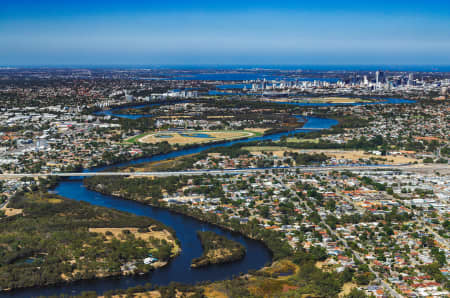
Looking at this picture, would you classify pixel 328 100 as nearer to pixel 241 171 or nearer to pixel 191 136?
pixel 191 136

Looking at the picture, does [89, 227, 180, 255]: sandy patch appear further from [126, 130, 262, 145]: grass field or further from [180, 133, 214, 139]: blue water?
[180, 133, 214, 139]: blue water

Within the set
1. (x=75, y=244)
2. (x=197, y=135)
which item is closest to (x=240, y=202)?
(x=75, y=244)

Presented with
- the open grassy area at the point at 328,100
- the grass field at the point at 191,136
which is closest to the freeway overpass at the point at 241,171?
the grass field at the point at 191,136

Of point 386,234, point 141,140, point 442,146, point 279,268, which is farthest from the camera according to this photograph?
point 141,140

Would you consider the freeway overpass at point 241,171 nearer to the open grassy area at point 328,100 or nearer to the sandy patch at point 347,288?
the sandy patch at point 347,288

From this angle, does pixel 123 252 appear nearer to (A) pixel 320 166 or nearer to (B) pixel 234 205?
(B) pixel 234 205

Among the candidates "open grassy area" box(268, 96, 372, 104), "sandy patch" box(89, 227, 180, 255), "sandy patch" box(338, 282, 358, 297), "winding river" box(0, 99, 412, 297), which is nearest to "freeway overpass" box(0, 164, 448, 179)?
"winding river" box(0, 99, 412, 297)

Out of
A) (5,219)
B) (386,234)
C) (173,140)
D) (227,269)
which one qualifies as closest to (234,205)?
(227,269)
